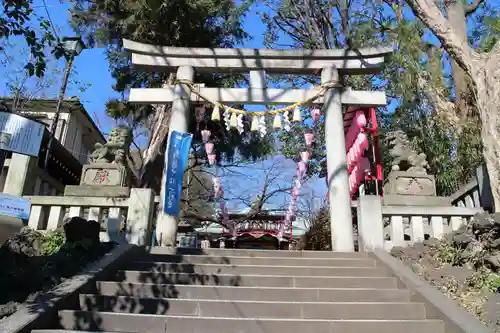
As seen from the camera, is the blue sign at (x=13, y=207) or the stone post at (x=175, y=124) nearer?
the blue sign at (x=13, y=207)

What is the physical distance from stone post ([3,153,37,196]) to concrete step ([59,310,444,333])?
14.2ft

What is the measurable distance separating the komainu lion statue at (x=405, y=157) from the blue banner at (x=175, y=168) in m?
4.27

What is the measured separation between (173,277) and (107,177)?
355 cm

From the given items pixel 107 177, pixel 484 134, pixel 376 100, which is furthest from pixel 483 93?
pixel 107 177

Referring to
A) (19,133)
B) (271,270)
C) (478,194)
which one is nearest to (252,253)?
(271,270)

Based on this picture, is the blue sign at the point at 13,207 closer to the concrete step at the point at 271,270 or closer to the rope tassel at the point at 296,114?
the concrete step at the point at 271,270

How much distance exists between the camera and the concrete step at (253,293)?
15.8ft

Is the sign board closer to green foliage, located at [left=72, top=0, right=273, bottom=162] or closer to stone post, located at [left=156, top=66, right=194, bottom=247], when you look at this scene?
stone post, located at [left=156, top=66, right=194, bottom=247]

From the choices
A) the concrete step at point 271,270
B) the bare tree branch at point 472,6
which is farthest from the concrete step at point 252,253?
the bare tree branch at point 472,6

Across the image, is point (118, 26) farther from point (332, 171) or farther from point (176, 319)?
point (176, 319)

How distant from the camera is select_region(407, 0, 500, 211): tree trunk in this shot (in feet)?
21.7

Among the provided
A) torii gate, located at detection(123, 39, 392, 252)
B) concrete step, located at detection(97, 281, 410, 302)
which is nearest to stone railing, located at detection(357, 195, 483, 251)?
concrete step, located at detection(97, 281, 410, 302)

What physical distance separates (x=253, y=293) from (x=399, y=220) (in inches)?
133

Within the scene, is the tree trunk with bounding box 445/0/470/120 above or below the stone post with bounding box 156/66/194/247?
above
